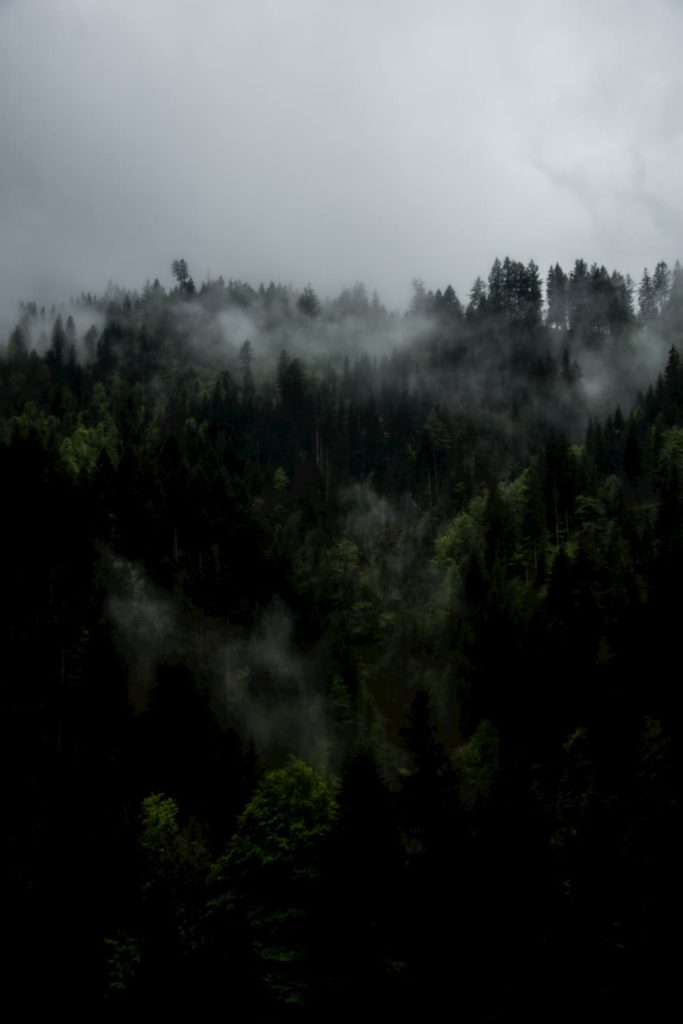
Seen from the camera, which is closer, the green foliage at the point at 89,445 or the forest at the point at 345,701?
the forest at the point at 345,701

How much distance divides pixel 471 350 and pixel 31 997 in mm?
179987

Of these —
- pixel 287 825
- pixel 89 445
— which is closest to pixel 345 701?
pixel 287 825

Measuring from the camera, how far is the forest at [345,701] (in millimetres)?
32125

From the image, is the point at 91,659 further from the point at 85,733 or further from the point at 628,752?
the point at 628,752

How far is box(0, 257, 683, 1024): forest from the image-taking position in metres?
32.1

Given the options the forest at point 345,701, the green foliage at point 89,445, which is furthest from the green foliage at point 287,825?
the green foliage at point 89,445

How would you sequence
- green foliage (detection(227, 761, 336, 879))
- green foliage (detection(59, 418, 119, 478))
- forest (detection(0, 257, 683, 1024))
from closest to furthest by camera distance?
forest (detection(0, 257, 683, 1024)) → green foliage (detection(227, 761, 336, 879)) → green foliage (detection(59, 418, 119, 478))

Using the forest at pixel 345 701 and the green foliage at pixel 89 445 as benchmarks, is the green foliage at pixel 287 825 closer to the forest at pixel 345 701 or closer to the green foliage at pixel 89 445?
the forest at pixel 345 701

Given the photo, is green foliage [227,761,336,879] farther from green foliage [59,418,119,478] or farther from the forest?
green foliage [59,418,119,478]

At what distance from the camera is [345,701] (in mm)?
85812

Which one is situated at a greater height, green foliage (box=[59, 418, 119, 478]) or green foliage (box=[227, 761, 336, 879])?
green foliage (box=[59, 418, 119, 478])

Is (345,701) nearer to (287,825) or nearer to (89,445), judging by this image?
(287,825)

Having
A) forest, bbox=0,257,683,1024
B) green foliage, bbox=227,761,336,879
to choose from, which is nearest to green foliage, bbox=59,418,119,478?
forest, bbox=0,257,683,1024

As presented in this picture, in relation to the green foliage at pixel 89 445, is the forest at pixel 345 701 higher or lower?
lower
